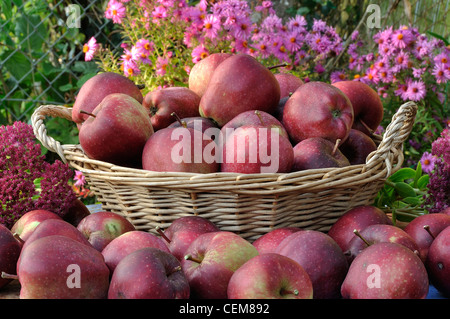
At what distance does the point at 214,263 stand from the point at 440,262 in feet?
1.62

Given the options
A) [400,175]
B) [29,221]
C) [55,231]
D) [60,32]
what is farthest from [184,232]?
[60,32]

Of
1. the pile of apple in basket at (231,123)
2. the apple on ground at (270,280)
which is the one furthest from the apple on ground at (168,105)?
the apple on ground at (270,280)

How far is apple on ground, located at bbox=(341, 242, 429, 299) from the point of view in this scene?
851 mm

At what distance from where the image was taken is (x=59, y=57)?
361cm

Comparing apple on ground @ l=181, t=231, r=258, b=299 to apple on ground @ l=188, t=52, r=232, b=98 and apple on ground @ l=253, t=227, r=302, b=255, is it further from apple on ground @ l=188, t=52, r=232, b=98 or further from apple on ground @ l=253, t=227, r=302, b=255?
apple on ground @ l=188, t=52, r=232, b=98

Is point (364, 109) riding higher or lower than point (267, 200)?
higher

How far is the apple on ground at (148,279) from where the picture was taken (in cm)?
81

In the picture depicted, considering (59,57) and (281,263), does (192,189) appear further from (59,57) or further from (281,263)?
(59,57)

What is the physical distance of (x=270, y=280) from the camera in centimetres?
81

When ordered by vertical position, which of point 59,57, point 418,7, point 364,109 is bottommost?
point 59,57

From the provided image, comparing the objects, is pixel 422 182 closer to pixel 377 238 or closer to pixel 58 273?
pixel 377 238

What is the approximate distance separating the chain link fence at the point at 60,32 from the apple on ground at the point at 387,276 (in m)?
2.56
